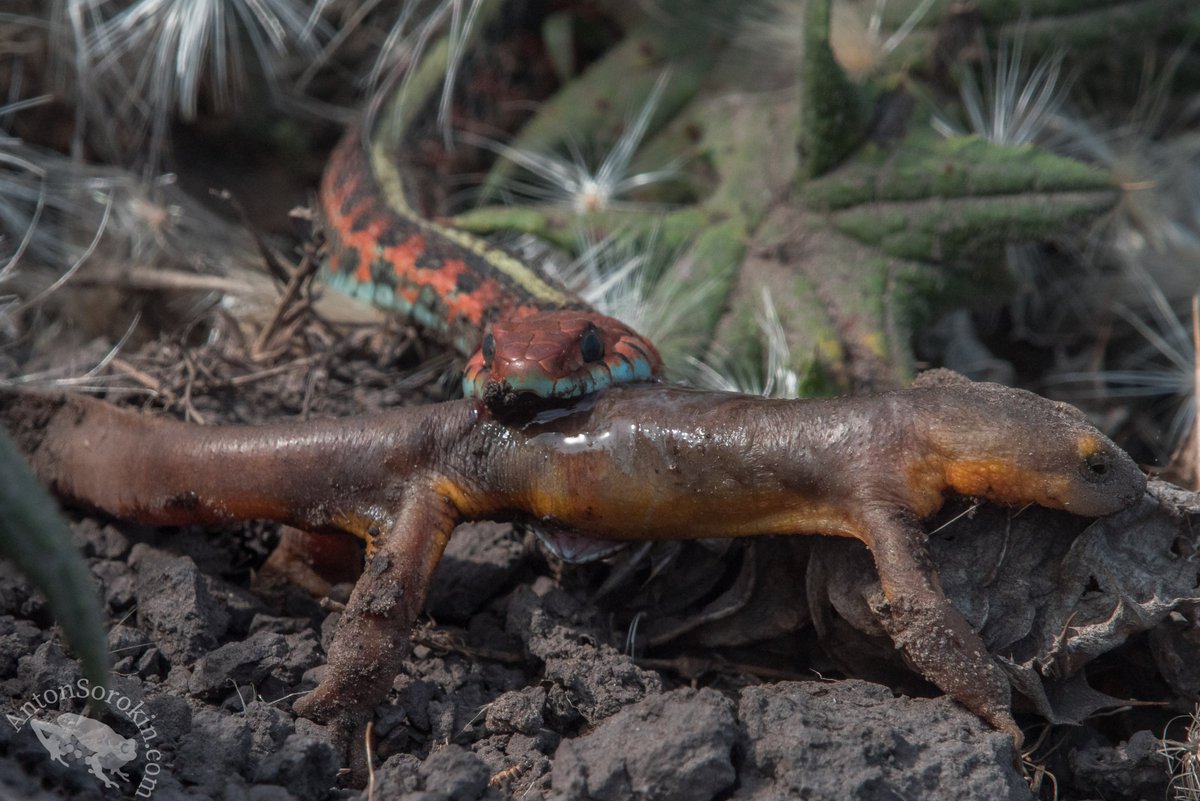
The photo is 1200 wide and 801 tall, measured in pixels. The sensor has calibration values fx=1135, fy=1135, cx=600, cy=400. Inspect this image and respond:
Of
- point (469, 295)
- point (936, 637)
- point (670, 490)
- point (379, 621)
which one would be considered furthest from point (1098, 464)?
point (469, 295)

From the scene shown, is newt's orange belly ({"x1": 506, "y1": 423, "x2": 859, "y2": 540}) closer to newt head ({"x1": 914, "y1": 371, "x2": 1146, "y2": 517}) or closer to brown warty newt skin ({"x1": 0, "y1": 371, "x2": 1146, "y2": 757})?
brown warty newt skin ({"x1": 0, "y1": 371, "x2": 1146, "y2": 757})

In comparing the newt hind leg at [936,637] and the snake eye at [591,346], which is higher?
the snake eye at [591,346]

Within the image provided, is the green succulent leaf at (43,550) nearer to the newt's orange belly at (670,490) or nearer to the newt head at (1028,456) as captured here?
the newt's orange belly at (670,490)

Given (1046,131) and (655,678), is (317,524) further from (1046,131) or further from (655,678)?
(1046,131)

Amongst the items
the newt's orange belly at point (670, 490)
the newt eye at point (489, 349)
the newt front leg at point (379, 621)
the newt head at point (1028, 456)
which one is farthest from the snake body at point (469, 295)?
the newt head at point (1028, 456)

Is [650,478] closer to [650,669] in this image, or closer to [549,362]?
[549,362]

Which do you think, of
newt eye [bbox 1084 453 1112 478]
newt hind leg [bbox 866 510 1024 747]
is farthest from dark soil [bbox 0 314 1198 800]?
newt eye [bbox 1084 453 1112 478]
